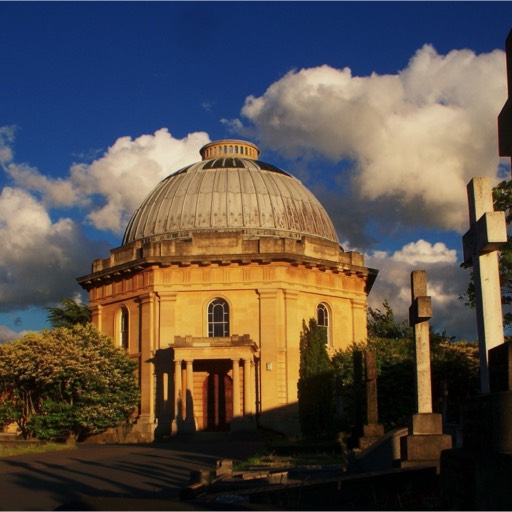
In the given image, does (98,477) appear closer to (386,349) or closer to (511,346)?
(511,346)

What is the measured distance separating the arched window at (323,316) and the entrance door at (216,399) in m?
6.17

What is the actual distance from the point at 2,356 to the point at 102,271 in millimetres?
8362

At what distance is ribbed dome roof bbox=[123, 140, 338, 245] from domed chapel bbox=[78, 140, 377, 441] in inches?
3.1

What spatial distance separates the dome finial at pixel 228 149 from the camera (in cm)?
5106

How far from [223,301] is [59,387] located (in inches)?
357

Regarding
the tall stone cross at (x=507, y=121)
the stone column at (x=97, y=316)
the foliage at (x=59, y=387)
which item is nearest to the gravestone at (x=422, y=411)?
the tall stone cross at (x=507, y=121)

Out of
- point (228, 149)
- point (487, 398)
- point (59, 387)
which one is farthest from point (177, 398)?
point (487, 398)

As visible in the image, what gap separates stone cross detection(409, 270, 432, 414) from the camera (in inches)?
528

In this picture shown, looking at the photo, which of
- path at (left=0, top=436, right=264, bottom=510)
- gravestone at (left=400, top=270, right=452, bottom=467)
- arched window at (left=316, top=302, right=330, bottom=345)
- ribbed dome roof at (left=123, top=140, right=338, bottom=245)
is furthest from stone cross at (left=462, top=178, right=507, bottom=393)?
ribbed dome roof at (left=123, top=140, right=338, bottom=245)

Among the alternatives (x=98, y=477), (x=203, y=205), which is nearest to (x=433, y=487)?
(x=98, y=477)

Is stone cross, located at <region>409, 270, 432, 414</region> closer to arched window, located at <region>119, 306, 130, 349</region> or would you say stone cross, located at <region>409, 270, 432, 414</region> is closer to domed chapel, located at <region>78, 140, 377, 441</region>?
domed chapel, located at <region>78, 140, 377, 441</region>

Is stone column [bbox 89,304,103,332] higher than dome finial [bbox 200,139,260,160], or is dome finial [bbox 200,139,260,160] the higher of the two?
dome finial [bbox 200,139,260,160]

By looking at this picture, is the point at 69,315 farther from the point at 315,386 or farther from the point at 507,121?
the point at 507,121

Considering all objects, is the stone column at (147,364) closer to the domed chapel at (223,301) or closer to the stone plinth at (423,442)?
the domed chapel at (223,301)
